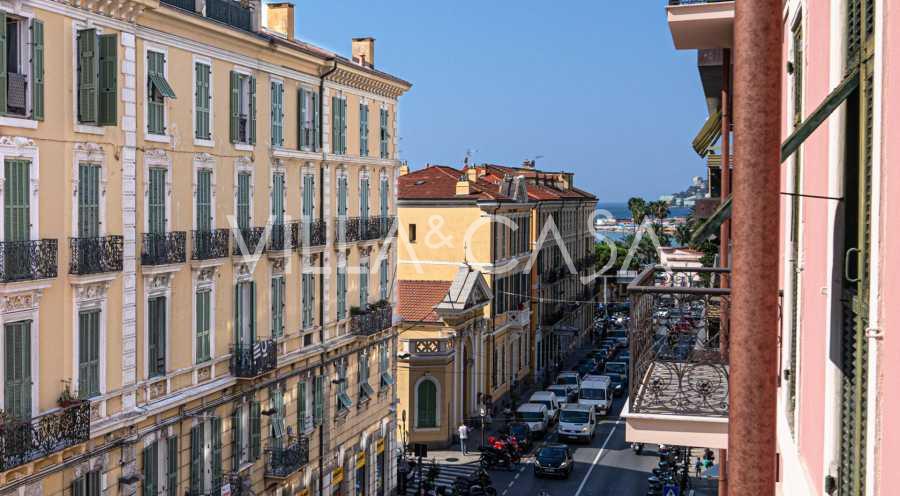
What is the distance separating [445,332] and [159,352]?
2734cm

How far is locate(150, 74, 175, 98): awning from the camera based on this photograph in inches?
878

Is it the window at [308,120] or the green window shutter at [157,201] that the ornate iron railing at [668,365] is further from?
the window at [308,120]

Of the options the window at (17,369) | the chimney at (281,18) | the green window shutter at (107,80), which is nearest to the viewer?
the window at (17,369)

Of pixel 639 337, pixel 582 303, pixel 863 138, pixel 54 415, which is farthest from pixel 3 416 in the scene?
pixel 582 303

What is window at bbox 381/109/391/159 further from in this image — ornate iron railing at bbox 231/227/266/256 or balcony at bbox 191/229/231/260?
balcony at bbox 191/229/231/260

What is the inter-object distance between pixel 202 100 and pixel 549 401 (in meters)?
32.7

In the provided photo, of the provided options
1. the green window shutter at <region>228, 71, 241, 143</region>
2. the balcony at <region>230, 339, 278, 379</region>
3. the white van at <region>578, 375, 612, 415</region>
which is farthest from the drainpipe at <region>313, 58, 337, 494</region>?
the white van at <region>578, 375, 612, 415</region>

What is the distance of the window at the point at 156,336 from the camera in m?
22.8

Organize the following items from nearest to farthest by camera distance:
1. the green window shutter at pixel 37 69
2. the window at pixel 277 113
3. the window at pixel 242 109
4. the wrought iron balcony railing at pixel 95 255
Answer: the green window shutter at pixel 37 69 < the wrought iron balcony railing at pixel 95 255 < the window at pixel 242 109 < the window at pixel 277 113

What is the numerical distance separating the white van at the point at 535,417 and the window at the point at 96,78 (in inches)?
1282

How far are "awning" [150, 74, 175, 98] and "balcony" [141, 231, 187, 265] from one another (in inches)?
114

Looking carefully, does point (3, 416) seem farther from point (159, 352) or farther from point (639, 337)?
point (639, 337)

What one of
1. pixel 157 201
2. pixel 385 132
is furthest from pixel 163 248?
pixel 385 132

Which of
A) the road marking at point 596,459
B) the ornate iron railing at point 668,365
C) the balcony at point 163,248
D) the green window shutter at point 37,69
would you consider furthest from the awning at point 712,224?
the road marking at point 596,459
